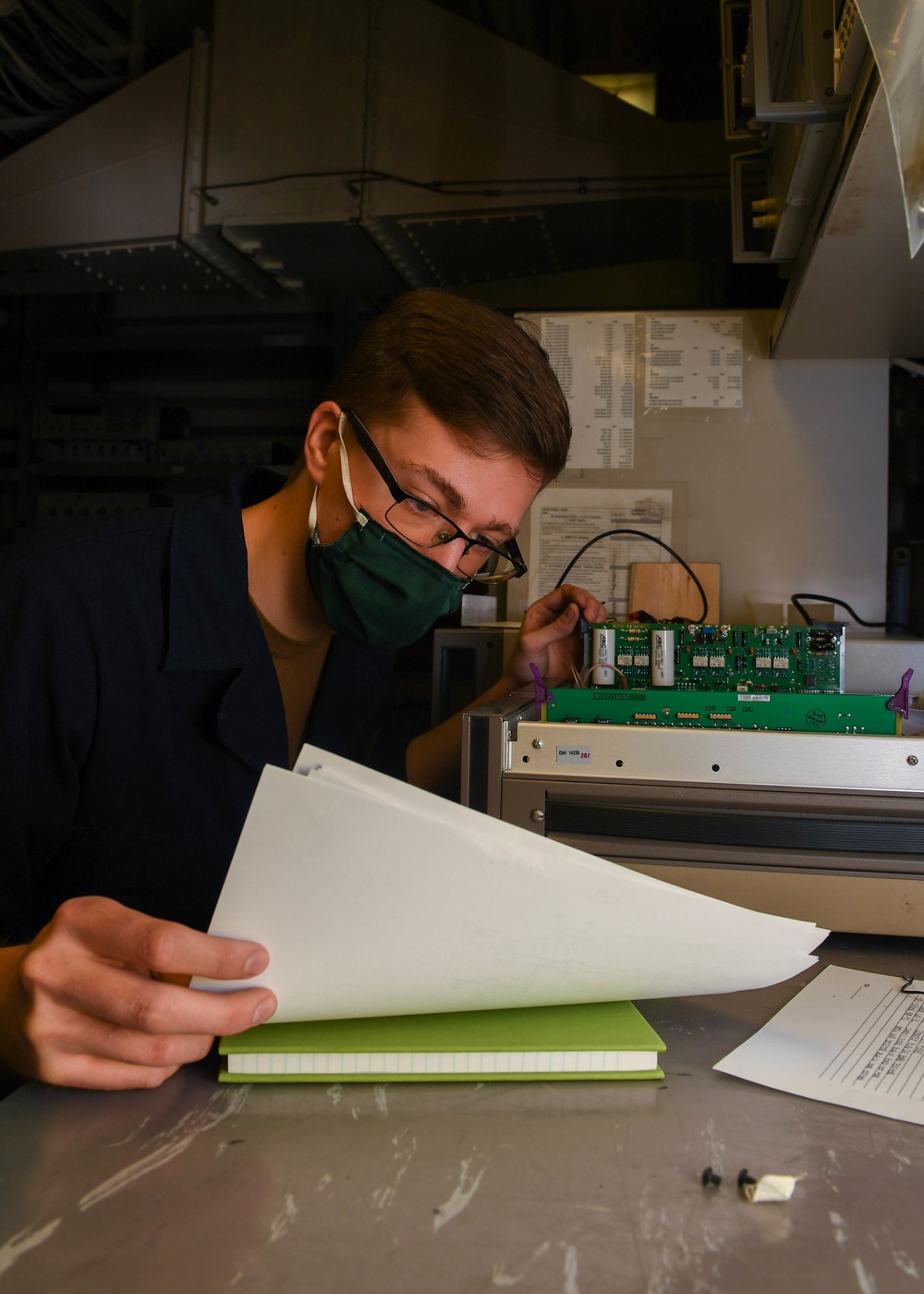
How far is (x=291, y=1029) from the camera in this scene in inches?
22.8

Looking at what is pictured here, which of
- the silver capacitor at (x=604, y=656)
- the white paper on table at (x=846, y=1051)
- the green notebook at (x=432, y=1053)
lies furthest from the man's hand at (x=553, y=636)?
the green notebook at (x=432, y=1053)

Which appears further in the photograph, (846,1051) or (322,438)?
(322,438)

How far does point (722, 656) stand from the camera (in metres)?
1.13

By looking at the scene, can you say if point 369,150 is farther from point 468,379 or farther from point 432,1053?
point 432,1053

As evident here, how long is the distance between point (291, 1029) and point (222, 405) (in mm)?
3446

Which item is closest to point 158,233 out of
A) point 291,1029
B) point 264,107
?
point 264,107

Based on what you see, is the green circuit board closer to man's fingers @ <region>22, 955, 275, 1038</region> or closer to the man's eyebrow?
the man's eyebrow

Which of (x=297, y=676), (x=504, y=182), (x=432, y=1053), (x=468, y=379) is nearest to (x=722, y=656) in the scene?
(x=468, y=379)

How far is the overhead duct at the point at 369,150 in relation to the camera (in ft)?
7.82

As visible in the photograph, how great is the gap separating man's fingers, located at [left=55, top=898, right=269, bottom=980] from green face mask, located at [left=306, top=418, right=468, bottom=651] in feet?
1.83

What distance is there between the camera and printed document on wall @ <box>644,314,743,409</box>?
5.06ft

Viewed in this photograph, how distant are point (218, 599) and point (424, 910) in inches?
23.3

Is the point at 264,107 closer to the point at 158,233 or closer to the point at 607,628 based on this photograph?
the point at 158,233

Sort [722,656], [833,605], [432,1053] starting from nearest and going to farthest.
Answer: [432,1053] < [722,656] < [833,605]
